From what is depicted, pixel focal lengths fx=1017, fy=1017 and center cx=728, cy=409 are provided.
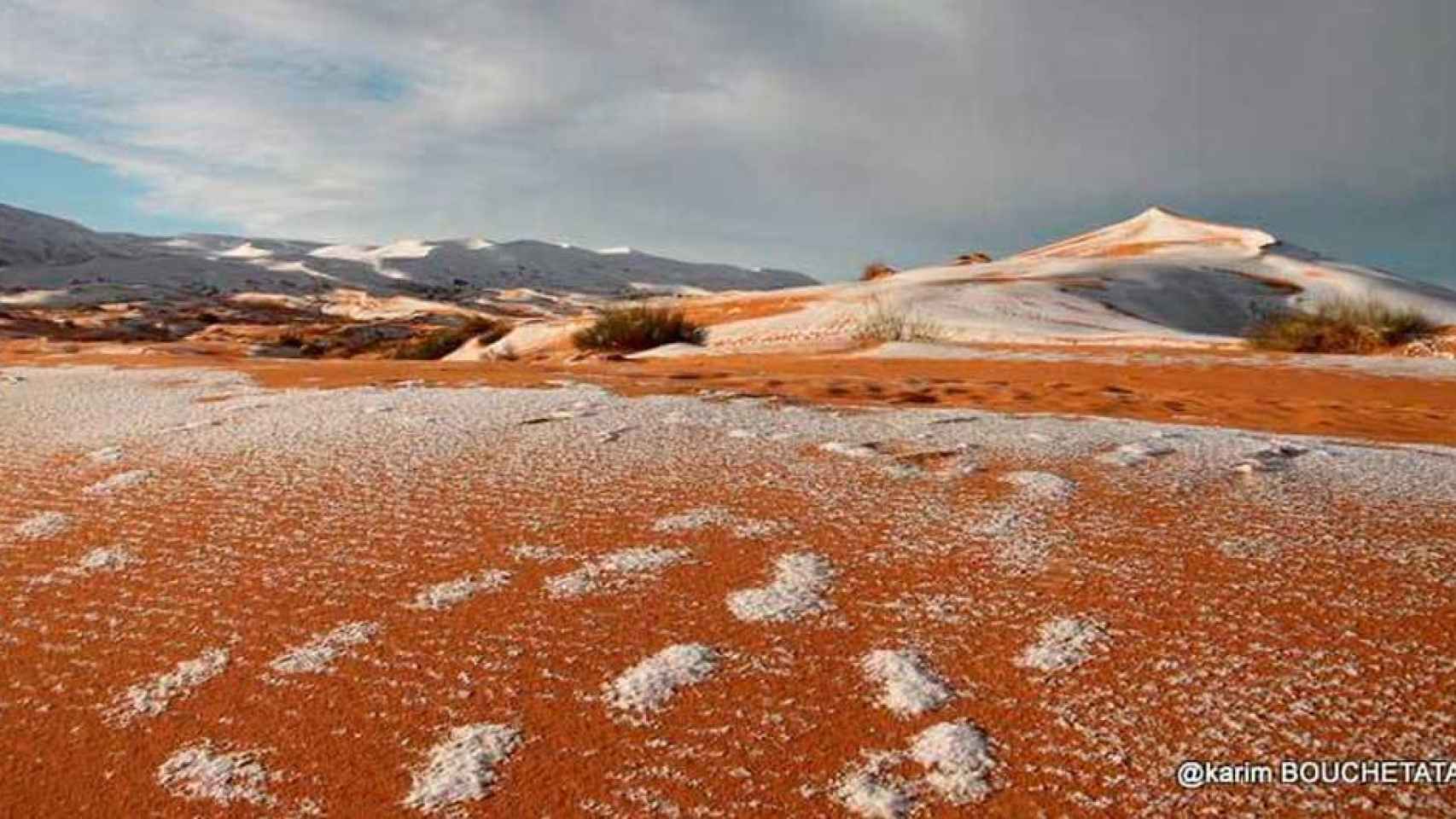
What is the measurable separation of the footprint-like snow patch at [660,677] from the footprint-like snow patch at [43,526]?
118 inches

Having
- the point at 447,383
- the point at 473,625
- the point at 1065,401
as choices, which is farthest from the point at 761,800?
the point at 447,383

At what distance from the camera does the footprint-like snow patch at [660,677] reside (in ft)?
8.99

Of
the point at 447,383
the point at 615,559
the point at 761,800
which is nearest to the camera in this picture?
the point at 761,800

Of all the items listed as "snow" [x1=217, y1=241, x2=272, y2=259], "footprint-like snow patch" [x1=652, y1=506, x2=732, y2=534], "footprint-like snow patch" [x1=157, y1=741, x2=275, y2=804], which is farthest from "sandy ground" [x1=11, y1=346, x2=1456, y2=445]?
"snow" [x1=217, y1=241, x2=272, y2=259]

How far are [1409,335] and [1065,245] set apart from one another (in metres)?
35.3

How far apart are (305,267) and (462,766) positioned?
136434 millimetres

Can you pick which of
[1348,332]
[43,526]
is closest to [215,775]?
[43,526]

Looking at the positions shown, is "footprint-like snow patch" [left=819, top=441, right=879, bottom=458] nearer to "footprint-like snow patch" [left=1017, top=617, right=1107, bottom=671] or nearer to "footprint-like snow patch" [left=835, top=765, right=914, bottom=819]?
"footprint-like snow patch" [left=1017, top=617, right=1107, bottom=671]

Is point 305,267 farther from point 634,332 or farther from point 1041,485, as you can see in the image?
point 1041,485

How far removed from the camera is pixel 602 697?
2.77 m

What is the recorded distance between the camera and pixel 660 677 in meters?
2.87

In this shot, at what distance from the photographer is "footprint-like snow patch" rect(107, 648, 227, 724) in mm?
2797

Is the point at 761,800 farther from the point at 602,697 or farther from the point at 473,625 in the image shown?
the point at 473,625

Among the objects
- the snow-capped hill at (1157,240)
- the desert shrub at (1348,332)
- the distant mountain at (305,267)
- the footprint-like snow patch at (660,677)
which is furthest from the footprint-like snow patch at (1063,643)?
the distant mountain at (305,267)
